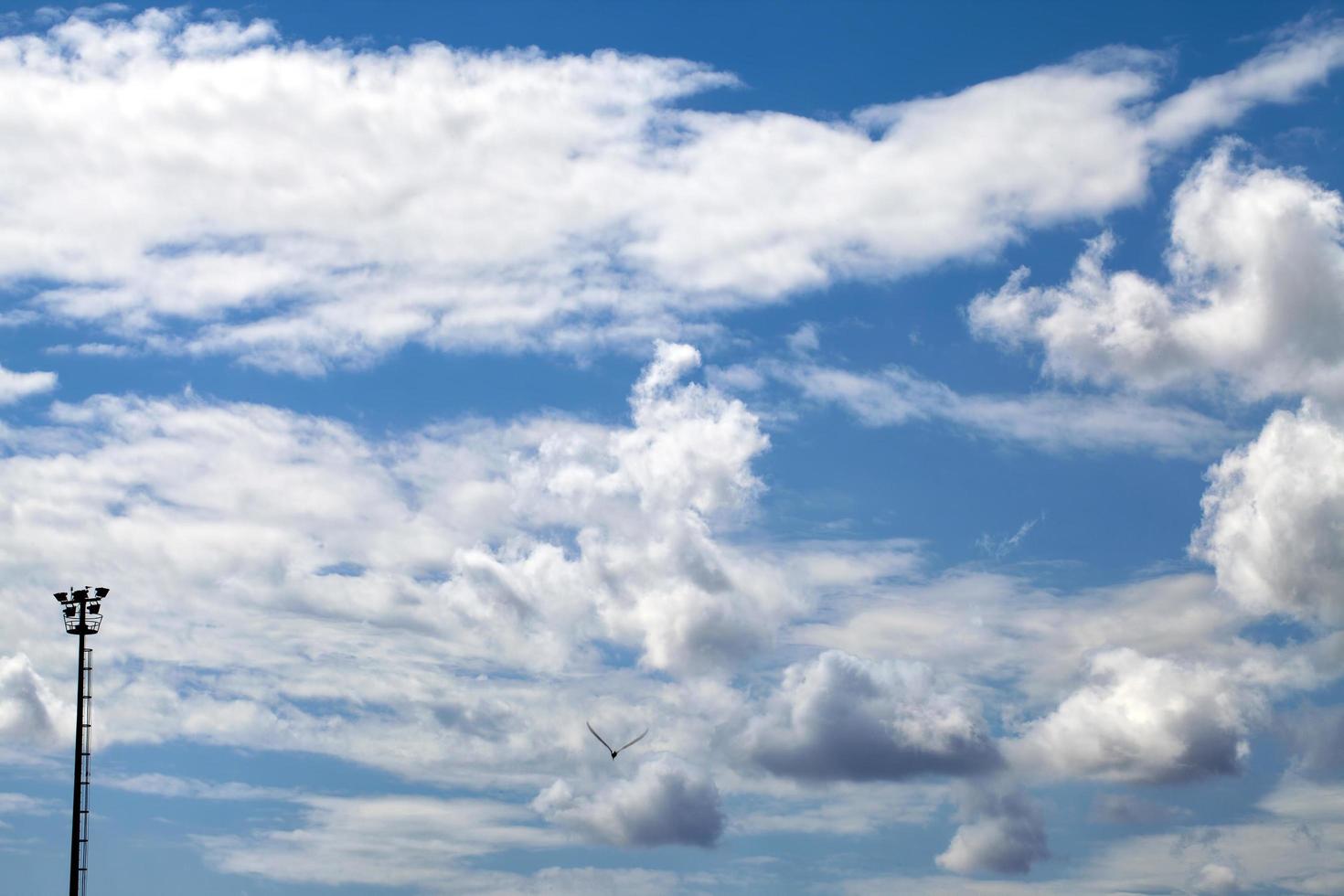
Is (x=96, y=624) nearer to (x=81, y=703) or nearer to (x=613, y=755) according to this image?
(x=81, y=703)

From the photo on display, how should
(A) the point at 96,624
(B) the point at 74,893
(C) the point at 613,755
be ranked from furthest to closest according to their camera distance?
(C) the point at 613,755 → (A) the point at 96,624 → (B) the point at 74,893

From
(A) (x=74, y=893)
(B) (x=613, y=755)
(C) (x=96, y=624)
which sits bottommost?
(A) (x=74, y=893)

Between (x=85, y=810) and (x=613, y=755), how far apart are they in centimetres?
3994

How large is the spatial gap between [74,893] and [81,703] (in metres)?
13.0

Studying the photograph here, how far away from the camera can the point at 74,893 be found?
10881 cm

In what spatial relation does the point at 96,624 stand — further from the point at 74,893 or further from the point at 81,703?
the point at 74,893

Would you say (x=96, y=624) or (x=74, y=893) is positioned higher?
(x=96, y=624)

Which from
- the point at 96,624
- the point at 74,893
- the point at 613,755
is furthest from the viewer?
the point at 613,755

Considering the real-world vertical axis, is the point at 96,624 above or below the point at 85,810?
above

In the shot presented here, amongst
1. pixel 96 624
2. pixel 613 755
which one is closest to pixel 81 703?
pixel 96 624

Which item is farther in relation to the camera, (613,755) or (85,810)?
(613,755)

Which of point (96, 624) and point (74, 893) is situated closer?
point (74, 893)

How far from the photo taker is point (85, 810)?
111875mm

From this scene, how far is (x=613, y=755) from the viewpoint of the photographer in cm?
12912
